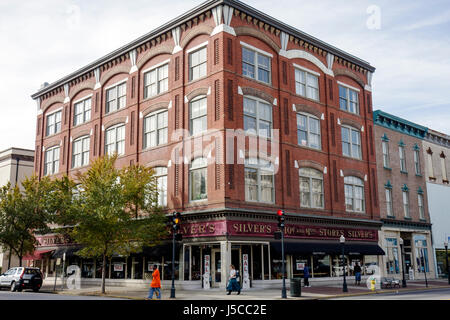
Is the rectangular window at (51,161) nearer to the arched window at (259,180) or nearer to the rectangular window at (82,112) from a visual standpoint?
the rectangular window at (82,112)

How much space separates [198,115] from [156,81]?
19.4 feet

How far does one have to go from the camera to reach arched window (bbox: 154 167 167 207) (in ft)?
106

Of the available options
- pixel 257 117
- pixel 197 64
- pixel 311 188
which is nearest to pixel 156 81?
pixel 197 64

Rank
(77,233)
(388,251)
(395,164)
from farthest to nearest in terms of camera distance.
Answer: (395,164) < (388,251) < (77,233)

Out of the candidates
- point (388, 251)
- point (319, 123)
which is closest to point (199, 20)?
point (319, 123)

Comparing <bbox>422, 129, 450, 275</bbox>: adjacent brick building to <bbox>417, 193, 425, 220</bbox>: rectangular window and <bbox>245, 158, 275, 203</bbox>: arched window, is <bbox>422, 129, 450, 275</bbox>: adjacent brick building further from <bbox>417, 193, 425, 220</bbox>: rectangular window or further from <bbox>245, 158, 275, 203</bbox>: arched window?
<bbox>245, 158, 275, 203</bbox>: arched window

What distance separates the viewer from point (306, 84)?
35469 millimetres

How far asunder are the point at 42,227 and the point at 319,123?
23.4 metres

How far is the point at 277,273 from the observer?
99.9 ft

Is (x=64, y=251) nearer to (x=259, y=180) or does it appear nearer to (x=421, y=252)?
(x=259, y=180)

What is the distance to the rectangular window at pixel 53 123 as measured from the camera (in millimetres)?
44688

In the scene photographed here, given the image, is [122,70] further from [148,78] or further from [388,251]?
[388,251]

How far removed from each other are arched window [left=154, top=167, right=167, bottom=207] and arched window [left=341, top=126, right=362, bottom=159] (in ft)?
47.7

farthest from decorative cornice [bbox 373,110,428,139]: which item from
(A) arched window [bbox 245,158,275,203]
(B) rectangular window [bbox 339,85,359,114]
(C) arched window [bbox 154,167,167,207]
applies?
(C) arched window [bbox 154,167,167,207]
